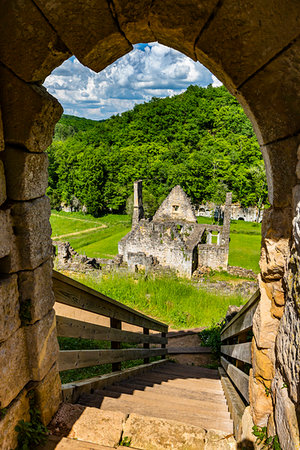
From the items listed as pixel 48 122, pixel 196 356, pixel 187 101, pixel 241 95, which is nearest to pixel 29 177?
pixel 48 122

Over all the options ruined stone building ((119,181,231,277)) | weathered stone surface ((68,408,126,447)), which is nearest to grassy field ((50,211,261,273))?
ruined stone building ((119,181,231,277))

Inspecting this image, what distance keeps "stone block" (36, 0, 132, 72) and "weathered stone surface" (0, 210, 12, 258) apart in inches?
42.2

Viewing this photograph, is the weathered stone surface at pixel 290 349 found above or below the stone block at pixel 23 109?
below

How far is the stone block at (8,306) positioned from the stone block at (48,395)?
0.57 m

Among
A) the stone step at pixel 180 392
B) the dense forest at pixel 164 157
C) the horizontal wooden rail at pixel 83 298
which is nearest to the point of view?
the horizontal wooden rail at pixel 83 298

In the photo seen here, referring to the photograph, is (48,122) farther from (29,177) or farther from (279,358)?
(279,358)

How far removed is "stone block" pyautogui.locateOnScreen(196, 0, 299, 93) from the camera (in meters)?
1.49

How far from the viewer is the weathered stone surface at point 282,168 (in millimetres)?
1722

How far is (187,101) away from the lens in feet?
182

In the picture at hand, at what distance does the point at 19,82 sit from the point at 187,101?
191ft

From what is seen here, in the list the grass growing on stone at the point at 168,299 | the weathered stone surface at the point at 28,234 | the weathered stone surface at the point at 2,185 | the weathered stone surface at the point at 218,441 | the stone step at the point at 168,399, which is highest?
the weathered stone surface at the point at 2,185

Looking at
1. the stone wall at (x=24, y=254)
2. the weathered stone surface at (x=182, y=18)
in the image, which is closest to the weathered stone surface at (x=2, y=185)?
the stone wall at (x=24, y=254)

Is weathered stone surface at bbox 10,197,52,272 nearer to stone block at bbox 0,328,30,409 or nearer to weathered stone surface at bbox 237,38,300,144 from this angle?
stone block at bbox 0,328,30,409

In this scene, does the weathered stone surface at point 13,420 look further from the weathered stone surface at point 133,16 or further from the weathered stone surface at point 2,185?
the weathered stone surface at point 133,16
